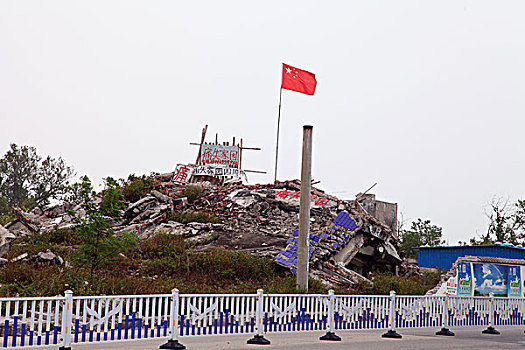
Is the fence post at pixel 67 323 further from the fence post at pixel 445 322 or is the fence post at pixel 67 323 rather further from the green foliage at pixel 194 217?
the green foliage at pixel 194 217

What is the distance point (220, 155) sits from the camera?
4350 cm

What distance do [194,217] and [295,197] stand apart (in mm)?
6747

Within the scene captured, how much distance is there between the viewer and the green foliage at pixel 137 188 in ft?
126

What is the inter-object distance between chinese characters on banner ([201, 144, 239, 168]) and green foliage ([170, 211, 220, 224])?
973cm

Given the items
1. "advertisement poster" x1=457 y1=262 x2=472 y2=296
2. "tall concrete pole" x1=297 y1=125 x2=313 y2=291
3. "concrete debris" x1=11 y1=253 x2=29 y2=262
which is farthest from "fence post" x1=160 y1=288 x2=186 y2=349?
"advertisement poster" x1=457 y1=262 x2=472 y2=296

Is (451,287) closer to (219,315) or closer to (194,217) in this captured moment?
(194,217)

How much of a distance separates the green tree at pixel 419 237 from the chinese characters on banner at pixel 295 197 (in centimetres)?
2359

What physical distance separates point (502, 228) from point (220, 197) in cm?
3330

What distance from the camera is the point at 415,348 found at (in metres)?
13.5

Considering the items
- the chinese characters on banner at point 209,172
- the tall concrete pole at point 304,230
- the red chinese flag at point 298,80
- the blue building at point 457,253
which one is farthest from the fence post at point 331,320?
the chinese characters on banner at point 209,172

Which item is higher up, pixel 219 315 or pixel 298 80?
pixel 298 80

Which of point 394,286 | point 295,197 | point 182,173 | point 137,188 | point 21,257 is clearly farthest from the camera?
point 182,173

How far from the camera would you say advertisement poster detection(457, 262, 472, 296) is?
26734 millimetres

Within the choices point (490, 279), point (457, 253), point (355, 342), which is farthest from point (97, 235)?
point (457, 253)
